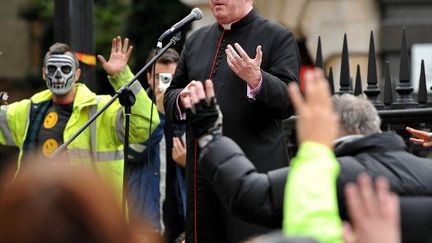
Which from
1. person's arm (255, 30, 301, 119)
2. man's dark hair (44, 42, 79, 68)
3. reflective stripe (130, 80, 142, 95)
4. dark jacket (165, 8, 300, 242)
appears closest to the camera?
person's arm (255, 30, 301, 119)

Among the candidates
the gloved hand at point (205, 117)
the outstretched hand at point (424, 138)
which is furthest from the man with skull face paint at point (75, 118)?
the gloved hand at point (205, 117)

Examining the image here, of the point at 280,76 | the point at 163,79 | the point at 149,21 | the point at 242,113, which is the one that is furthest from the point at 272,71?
the point at 149,21

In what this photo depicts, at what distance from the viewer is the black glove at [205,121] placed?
4465 mm

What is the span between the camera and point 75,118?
24.7 feet

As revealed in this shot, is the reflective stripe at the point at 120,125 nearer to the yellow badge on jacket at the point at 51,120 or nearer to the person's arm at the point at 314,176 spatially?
A: the yellow badge on jacket at the point at 51,120

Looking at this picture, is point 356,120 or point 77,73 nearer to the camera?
point 356,120

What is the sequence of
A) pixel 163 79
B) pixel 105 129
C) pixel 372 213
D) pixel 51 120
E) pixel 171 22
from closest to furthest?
pixel 372 213 → pixel 105 129 → pixel 51 120 → pixel 163 79 → pixel 171 22

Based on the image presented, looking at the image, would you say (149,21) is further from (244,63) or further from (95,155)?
(244,63)

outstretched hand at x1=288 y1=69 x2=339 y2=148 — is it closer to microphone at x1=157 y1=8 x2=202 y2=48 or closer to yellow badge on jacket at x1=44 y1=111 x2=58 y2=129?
microphone at x1=157 y1=8 x2=202 y2=48

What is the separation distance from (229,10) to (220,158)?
5.84ft

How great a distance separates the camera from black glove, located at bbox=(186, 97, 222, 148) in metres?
4.46

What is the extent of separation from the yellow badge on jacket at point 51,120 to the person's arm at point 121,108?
1.25ft

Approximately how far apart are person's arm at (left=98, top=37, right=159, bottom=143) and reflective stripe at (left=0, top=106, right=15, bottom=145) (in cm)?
70

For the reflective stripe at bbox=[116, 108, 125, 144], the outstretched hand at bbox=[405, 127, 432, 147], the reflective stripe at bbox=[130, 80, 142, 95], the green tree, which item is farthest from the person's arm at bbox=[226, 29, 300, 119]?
the green tree
